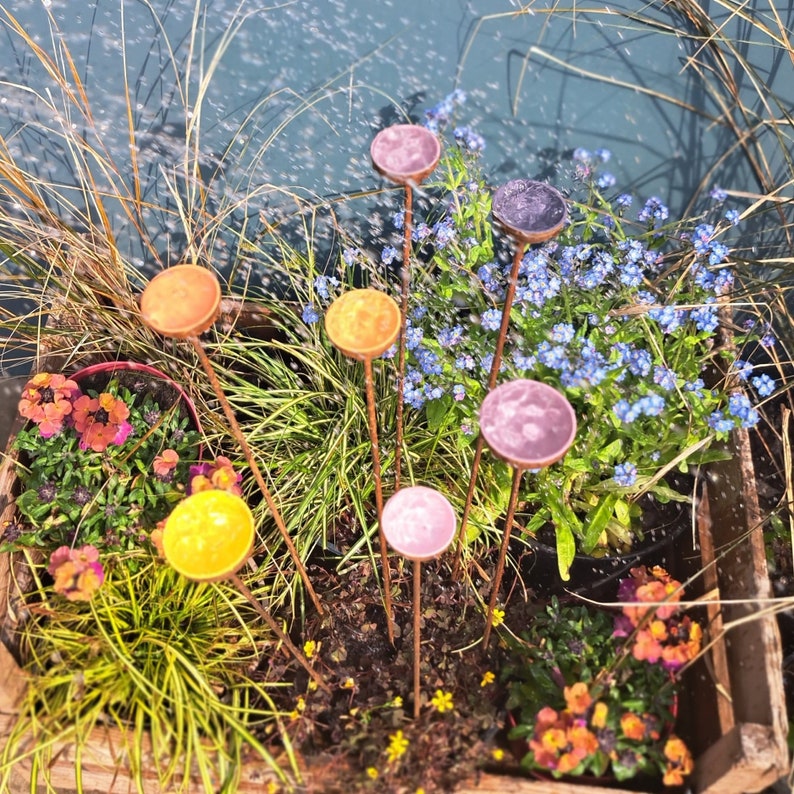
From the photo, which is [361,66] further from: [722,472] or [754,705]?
[754,705]

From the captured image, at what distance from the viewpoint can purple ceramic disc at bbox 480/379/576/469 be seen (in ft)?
3.12

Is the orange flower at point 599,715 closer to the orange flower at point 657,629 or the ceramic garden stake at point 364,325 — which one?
the orange flower at point 657,629

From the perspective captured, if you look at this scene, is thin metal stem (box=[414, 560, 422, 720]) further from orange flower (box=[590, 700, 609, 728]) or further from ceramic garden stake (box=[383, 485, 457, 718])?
orange flower (box=[590, 700, 609, 728])

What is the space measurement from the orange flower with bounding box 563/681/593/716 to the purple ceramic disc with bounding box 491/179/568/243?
785 millimetres

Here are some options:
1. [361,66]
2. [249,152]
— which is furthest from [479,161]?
[249,152]

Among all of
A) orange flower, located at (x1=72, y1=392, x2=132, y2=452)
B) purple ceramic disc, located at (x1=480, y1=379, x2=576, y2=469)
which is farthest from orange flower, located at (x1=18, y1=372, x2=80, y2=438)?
purple ceramic disc, located at (x1=480, y1=379, x2=576, y2=469)

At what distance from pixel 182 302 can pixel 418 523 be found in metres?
0.48

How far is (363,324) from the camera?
103 centimetres

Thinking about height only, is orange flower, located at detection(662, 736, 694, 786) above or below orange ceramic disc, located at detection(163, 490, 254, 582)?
below

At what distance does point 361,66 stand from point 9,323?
114cm

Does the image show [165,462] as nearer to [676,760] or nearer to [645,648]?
[645,648]

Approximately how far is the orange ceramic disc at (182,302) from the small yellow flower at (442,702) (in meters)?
0.84

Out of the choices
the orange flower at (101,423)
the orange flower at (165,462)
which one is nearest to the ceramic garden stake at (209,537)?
the orange flower at (165,462)

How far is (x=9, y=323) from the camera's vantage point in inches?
72.5
